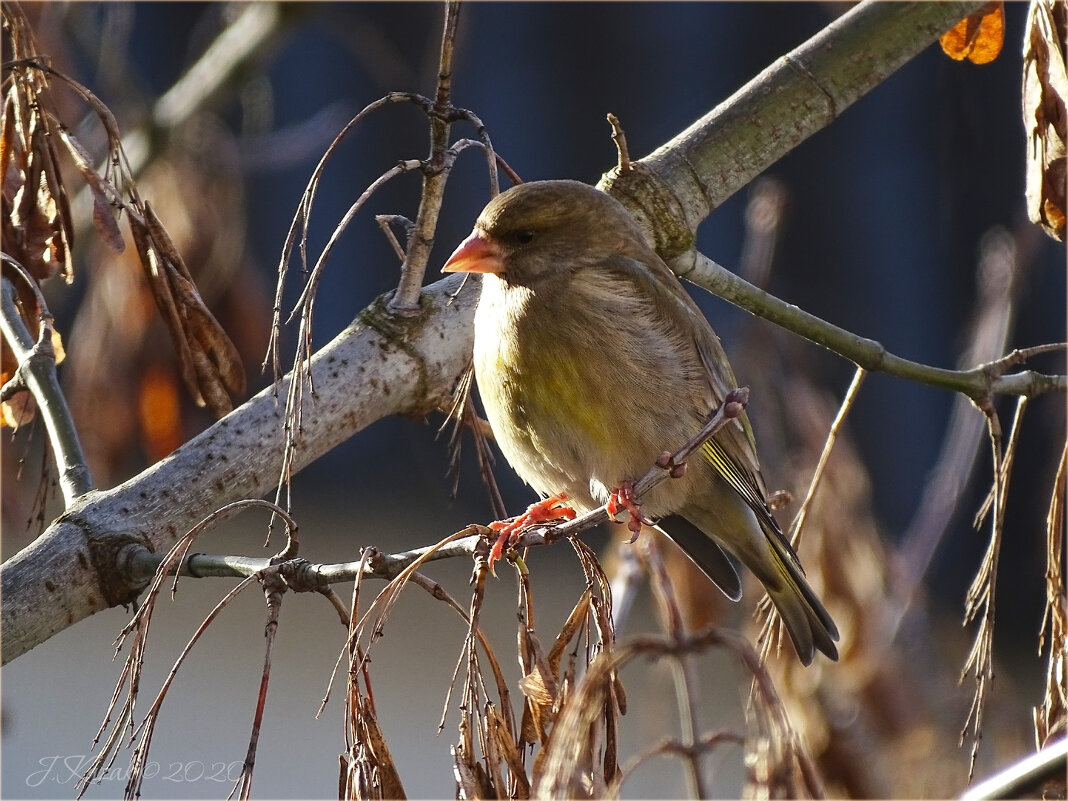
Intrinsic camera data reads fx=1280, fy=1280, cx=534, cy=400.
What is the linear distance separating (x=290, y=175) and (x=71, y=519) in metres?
6.18

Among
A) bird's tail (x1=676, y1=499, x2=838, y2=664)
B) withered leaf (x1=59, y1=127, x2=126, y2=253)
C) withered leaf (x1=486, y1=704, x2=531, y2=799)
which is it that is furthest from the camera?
bird's tail (x1=676, y1=499, x2=838, y2=664)

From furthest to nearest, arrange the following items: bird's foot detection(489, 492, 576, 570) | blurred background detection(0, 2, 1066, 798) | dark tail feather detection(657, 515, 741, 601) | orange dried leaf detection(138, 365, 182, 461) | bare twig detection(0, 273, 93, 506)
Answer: blurred background detection(0, 2, 1066, 798) < orange dried leaf detection(138, 365, 182, 461) < dark tail feather detection(657, 515, 741, 601) < bare twig detection(0, 273, 93, 506) < bird's foot detection(489, 492, 576, 570)

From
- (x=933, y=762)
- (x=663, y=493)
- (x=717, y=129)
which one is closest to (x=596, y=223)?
(x=717, y=129)

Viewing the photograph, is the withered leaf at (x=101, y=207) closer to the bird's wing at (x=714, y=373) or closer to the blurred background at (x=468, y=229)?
the bird's wing at (x=714, y=373)

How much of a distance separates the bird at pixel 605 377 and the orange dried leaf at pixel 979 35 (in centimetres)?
97

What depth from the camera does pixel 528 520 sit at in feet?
9.81

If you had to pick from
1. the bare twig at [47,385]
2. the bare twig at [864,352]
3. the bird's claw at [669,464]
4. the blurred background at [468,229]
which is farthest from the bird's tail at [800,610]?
the blurred background at [468,229]

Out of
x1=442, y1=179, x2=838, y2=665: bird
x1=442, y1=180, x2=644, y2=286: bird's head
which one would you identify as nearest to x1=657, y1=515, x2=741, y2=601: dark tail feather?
x1=442, y1=179, x2=838, y2=665: bird

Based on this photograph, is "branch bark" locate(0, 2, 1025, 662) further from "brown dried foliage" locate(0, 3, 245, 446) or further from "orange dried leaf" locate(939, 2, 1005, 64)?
"brown dried foliage" locate(0, 3, 245, 446)

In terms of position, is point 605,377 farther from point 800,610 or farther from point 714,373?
point 800,610

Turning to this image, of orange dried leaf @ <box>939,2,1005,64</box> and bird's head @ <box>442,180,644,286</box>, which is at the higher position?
orange dried leaf @ <box>939,2,1005,64</box>

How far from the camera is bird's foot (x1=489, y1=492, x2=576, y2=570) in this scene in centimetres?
220

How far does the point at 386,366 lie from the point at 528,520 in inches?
19.2

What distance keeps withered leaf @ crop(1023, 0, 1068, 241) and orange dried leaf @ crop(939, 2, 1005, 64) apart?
2.90ft
